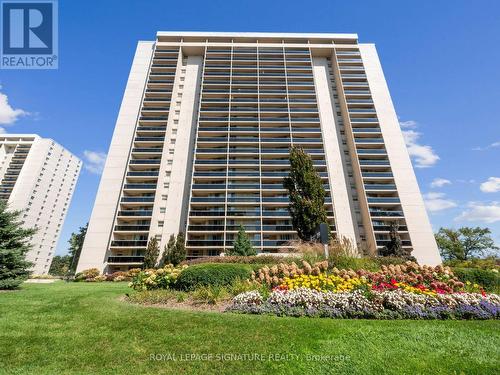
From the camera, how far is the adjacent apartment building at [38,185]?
74.2 metres

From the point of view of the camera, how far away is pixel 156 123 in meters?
40.8

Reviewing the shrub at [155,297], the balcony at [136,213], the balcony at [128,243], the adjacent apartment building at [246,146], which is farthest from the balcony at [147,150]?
the shrub at [155,297]

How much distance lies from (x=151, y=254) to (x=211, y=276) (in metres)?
24.8

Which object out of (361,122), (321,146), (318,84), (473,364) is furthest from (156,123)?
(473,364)

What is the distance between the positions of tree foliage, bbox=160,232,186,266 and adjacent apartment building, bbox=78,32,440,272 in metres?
2.42

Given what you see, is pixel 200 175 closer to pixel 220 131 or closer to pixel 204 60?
pixel 220 131

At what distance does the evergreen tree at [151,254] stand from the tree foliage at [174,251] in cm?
113

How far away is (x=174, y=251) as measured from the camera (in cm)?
3100

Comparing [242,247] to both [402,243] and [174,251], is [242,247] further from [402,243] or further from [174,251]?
[402,243]

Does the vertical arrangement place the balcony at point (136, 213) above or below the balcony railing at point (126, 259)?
above

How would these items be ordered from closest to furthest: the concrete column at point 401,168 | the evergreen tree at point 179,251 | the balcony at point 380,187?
the evergreen tree at point 179,251 → the concrete column at point 401,168 → the balcony at point 380,187

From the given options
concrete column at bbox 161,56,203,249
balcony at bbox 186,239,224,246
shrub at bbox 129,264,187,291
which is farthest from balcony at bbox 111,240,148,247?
shrub at bbox 129,264,187,291

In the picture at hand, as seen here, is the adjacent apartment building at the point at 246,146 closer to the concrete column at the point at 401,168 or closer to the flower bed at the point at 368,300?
the concrete column at the point at 401,168

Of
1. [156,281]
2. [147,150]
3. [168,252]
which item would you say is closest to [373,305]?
[156,281]
